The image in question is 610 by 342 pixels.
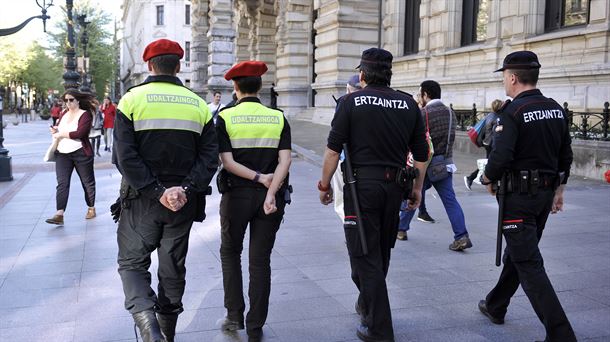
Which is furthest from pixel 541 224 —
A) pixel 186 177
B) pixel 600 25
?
pixel 600 25

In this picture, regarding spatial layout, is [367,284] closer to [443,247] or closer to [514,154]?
[514,154]

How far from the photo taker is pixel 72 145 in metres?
8.39

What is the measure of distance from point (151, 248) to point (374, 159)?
1581 millimetres

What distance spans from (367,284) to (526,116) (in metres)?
1.53

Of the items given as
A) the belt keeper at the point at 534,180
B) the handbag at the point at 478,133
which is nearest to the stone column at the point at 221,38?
the handbag at the point at 478,133

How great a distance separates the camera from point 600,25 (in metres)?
13.7

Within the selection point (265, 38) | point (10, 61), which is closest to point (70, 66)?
point (265, 38)

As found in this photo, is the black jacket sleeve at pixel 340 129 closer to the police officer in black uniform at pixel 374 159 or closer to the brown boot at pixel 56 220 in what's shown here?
the police officer in black uniform at pixel 374 159

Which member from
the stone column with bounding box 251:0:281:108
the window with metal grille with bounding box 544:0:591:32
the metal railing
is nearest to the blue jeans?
the metal railing

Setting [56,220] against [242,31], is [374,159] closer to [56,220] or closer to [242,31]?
[56,220]

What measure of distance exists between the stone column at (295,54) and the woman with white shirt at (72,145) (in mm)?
21363

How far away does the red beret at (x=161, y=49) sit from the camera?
4059 mm

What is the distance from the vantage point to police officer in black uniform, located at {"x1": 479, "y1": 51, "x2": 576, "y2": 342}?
4.09 m

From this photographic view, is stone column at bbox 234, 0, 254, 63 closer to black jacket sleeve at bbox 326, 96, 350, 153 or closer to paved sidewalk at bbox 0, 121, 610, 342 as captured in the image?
paved sidewalk at bbox 0, 121, 610, 342
